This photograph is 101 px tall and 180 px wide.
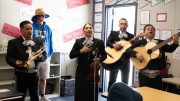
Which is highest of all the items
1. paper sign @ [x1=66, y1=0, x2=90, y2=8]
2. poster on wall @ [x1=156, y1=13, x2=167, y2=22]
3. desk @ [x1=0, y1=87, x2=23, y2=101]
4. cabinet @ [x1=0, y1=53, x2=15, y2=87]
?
paper sign @ [x1=66, y1=0, x2=90, y2=8]

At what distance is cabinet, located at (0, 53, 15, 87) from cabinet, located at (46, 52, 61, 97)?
83 centimetres

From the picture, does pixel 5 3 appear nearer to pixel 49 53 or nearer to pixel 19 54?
pixel 49 53

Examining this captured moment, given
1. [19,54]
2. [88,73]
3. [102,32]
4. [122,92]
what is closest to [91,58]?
[88,73]

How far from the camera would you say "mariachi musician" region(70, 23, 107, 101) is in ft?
11.8

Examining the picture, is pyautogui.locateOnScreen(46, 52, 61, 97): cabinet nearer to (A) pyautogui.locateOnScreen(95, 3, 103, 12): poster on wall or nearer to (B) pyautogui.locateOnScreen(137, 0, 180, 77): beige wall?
(A) pyautogui.locateOnScreen(95, 3, 103, 12): poster on wall

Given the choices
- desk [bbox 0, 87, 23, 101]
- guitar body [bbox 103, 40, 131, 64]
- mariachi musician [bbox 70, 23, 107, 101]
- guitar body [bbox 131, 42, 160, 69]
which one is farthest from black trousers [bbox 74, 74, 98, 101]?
desk [bbox 0, 87, 23, 101]

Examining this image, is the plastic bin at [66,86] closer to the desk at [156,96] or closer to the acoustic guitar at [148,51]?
the acoustic guitar at [148,51]

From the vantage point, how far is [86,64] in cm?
360

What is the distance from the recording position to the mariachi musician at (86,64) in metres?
3.60

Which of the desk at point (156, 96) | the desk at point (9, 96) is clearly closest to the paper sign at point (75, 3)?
the desk at point (156, 96)

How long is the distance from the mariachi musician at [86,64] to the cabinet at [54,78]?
204 cm

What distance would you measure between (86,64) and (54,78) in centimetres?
239

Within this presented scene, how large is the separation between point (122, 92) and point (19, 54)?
198cm

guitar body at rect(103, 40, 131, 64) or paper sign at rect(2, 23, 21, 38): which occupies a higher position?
paper sign at rect(2, 23, 21, 38)
